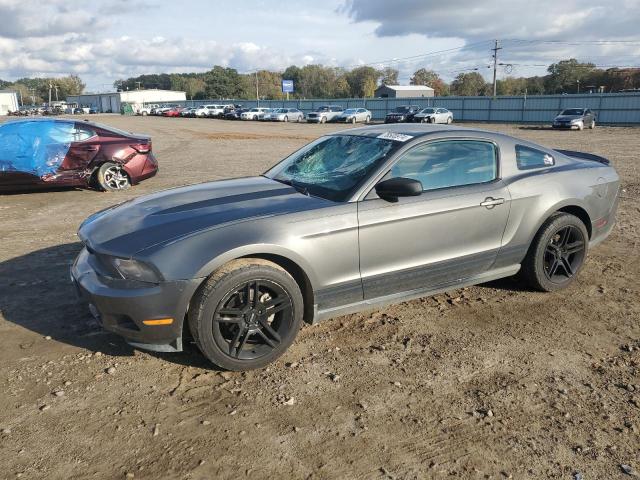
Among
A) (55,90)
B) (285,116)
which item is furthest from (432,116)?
(55,90)

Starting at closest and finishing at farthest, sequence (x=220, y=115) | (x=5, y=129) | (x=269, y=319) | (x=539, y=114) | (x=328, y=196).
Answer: (x=269, y=319) < (x=328, y=196) < (x=5, y=129) < (x=539, y=114) < (x=220, y=115)

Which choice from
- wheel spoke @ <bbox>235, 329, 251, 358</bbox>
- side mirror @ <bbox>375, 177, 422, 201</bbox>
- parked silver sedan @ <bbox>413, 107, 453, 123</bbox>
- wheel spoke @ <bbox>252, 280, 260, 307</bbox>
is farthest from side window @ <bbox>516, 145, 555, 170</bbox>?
parked silver sedan @ <bbox>413, 107, 453, 123</bbox>

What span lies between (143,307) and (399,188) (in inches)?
73.5

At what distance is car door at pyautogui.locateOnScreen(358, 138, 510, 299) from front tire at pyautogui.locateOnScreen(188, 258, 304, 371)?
0.63m

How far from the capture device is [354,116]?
145 feet

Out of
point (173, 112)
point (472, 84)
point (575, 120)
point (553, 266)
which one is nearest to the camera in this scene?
point (553, 266)

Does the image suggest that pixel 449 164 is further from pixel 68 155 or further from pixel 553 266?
pixel 68 155

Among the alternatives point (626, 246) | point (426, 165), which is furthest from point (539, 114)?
point (426, 165)

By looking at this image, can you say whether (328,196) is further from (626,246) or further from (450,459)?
(626,246)

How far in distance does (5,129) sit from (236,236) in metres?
7.92

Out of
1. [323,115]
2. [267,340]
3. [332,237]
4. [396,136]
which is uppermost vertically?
[396,136]

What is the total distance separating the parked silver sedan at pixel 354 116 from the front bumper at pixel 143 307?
140 feet

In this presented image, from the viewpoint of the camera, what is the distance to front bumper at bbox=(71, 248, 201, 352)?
3.09 metres

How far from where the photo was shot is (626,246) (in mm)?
6137
